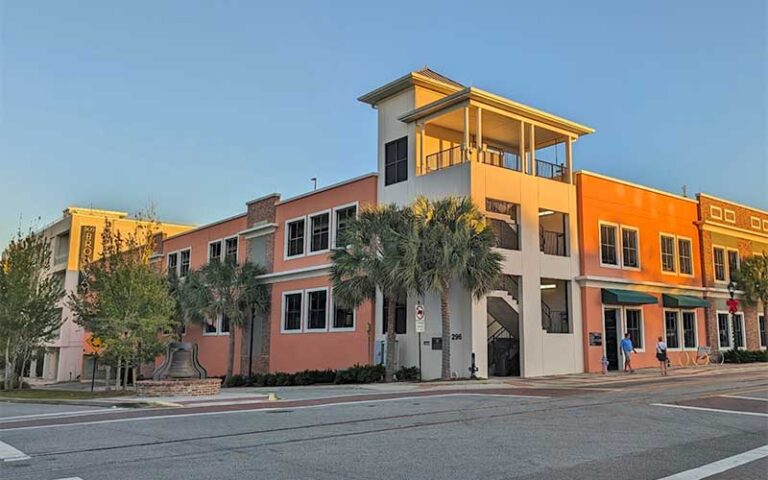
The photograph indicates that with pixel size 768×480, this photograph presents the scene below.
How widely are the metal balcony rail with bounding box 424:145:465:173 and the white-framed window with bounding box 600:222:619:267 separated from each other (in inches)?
286

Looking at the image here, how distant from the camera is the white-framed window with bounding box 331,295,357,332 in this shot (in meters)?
30.0

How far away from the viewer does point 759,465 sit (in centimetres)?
823

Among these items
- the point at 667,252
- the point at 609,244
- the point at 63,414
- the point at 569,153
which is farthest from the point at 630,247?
the point at 63,414

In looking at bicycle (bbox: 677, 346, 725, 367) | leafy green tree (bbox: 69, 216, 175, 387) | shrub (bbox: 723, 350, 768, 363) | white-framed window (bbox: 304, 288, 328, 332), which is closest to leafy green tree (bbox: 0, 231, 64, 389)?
leafy green tree (bbox: 69, 216, 175, 387)

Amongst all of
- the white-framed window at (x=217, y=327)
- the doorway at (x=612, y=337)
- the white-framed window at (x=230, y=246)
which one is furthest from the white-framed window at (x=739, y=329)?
the white-framed window at (x=230, y=246)

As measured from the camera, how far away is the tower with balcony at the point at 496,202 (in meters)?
26.1

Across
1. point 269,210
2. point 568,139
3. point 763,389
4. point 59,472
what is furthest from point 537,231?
point 59,472

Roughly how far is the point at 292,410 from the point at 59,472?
23.8 ft

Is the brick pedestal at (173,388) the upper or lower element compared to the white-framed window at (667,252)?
lower

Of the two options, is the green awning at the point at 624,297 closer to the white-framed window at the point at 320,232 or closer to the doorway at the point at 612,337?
the doorway at the point at 612,337

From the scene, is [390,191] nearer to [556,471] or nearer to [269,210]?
[269,210]

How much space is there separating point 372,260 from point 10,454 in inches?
653

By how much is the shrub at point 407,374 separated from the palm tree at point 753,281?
21.7 m

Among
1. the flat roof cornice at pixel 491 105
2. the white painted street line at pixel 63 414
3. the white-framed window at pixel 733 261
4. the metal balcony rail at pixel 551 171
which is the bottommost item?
the white painted street line at pixel 63 414
